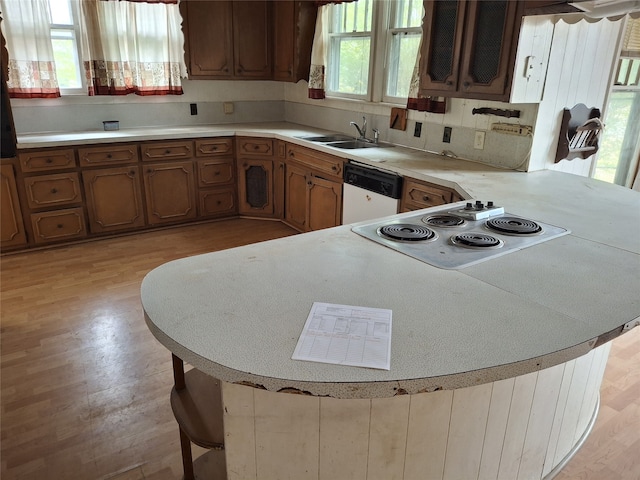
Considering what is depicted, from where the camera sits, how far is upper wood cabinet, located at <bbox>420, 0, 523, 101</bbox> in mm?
2455

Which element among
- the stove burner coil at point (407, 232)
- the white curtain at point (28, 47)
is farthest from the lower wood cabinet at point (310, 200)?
the white curtain at point (28, 47)

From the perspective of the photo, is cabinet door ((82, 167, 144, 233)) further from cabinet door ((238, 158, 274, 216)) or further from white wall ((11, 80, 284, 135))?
cabinet door ((238, 158, 274, 216))

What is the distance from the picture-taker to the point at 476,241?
161 centimetres

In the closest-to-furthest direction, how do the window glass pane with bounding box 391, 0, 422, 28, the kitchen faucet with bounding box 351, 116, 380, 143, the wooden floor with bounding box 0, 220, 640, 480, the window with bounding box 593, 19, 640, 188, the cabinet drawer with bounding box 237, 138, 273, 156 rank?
the wooden floor with bounding box 0, 220, 640, 480, the window with bounding box 593, 19, 640, 188, the window glass pane with bounding box 391, 0, 422, 28, the kitchen faucet with bounding box 351, 116, 380, 143, the cabinet drawer with bounding box 237, 138, 273, 156

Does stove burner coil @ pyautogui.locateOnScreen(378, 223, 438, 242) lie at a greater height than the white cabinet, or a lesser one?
lesser

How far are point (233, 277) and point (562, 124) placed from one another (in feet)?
8.05

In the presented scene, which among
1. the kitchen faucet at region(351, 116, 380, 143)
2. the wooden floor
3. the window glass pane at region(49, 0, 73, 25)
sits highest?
the window glass pane at region(49, 0, 73, 25)

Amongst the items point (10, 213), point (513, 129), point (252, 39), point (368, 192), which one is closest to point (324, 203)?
point (368, 192)

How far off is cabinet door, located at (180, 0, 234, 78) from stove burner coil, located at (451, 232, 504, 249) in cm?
359

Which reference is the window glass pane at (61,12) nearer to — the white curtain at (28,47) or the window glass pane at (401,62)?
the white curtain at (28,47)

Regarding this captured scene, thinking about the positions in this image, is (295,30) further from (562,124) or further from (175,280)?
(175,280)

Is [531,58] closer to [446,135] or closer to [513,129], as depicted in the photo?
[513,129]

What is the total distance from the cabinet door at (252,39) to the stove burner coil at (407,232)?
135 inches

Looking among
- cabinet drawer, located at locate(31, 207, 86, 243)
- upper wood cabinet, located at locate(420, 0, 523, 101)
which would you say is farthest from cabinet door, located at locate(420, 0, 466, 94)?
cabinet drawer, located at locate(31, 207, 86, 243)
